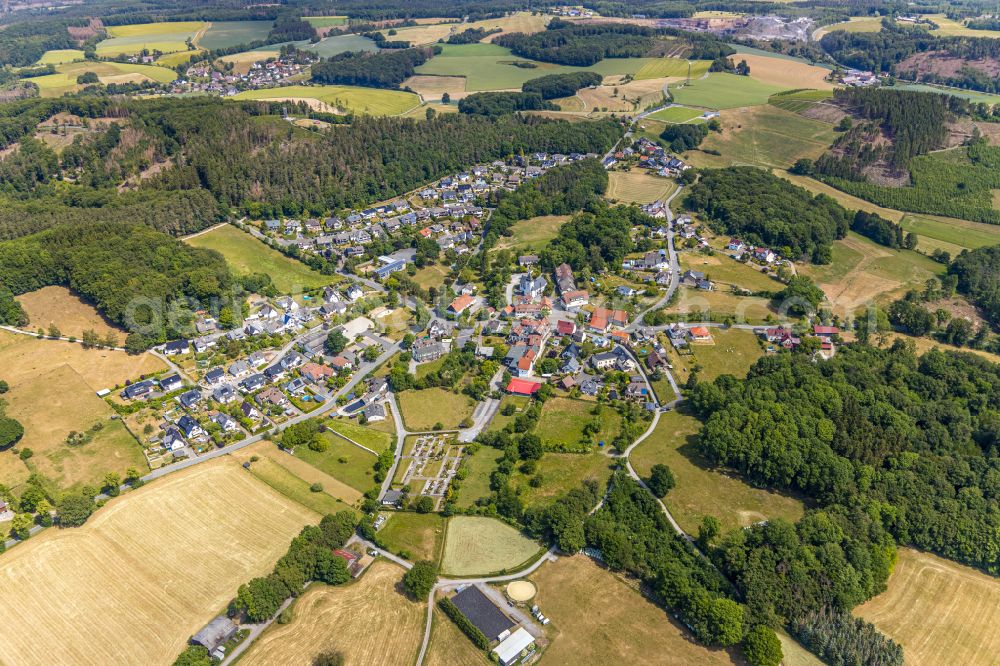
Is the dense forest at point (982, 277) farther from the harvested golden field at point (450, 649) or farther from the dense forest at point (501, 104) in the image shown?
the dense forest at point (501, 104)

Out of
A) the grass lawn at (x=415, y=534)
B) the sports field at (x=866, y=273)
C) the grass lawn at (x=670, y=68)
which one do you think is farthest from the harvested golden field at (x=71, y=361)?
the grass lawn at (x=670, y=68)

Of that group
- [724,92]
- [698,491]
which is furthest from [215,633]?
[724,92]

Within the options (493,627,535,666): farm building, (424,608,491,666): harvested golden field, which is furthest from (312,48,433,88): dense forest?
(493,627,535,666): farm building

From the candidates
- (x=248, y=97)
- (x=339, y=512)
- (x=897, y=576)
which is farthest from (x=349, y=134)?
(x=897, y=576)

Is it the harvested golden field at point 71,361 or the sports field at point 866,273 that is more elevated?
the sports field at point 866,273

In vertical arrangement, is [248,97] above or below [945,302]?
above

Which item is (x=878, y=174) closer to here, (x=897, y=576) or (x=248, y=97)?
(x=897, y=576)
